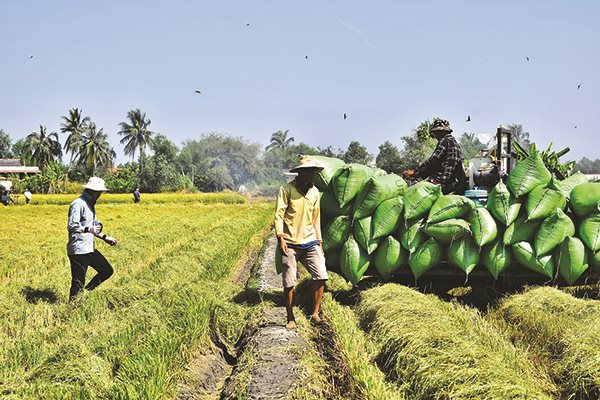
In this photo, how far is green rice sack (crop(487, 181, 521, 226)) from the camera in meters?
4.92

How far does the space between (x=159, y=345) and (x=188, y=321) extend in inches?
25.7

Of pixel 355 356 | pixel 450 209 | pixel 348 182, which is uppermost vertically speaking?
pixel 348 182

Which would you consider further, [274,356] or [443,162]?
[443,162]

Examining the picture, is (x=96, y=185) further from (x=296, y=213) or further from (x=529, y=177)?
(x=529, y=177)

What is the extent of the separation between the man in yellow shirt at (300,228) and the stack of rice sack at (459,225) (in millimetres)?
394

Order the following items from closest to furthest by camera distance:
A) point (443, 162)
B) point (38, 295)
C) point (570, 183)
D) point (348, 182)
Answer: point (348, 182)
point (570, 183)
point (443, 162)
point (38, 295)

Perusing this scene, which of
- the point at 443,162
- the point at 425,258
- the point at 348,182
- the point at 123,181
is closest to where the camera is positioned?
the point at 425,258

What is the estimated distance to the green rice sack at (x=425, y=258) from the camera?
508cm

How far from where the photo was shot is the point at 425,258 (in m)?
5.07

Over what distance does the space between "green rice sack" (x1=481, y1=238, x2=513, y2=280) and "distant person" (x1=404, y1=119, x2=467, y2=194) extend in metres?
0.97

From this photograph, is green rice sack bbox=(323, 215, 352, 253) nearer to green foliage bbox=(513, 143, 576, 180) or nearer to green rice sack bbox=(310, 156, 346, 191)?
green rice sack bbox=(310, 156, 346, 191)

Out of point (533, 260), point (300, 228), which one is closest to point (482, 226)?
point (533, 260)

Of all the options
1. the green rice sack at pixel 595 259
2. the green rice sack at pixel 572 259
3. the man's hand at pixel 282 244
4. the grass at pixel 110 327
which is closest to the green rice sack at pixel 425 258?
the green rice sack at pixel 572 259

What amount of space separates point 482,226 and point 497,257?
13.0 inches
